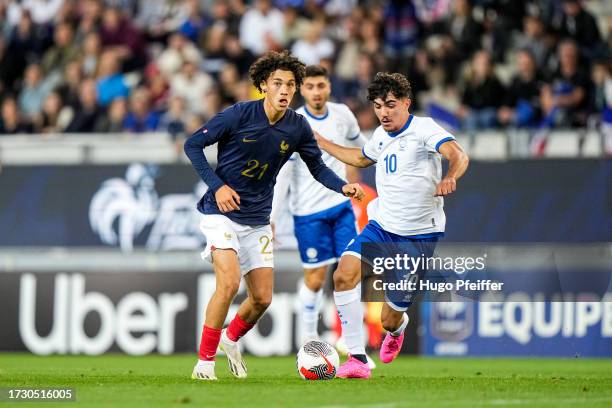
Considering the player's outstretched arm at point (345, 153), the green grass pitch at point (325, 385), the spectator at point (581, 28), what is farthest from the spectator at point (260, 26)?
the player's outstretched arm at point (345, 153)

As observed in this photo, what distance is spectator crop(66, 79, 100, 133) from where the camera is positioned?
20.0m

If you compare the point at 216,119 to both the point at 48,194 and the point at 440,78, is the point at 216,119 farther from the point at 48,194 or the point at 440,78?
the point at 440,78

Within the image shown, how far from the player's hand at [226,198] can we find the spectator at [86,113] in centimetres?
982

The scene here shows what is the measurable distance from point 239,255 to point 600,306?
6635 millimetres

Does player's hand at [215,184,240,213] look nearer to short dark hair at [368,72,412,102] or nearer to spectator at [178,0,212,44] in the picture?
short dark hair at [368,72,412,102]

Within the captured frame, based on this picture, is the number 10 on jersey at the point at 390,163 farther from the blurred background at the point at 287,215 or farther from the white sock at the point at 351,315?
the blurred background at the point at 287,215

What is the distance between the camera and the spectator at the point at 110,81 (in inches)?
827

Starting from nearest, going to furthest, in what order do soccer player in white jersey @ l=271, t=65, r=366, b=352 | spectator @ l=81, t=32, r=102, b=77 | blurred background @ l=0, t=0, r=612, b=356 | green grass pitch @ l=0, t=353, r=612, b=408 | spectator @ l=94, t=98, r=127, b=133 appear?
green grass pitch @ l=0, t=353, r=612, b=408
soccer player in white jersey @ l=271, t=65, r=366, b=352
blurred background @ l=0, t=0, r=612, b=356
spectator @ l=94, t=98, r=127, b=133
spectator @ l=81, t=32, r=102, b=77

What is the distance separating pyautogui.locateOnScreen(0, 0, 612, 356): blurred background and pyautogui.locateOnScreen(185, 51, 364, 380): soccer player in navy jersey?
3469 millimetres

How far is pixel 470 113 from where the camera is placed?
18.1 m

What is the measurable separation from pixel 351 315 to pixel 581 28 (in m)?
8.76

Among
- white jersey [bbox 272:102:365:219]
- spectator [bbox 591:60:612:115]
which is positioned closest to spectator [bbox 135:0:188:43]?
spectator [bbox 591:60:612:115]

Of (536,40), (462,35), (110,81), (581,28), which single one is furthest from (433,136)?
(110,81)

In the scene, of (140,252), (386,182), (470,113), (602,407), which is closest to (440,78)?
(470,113)
